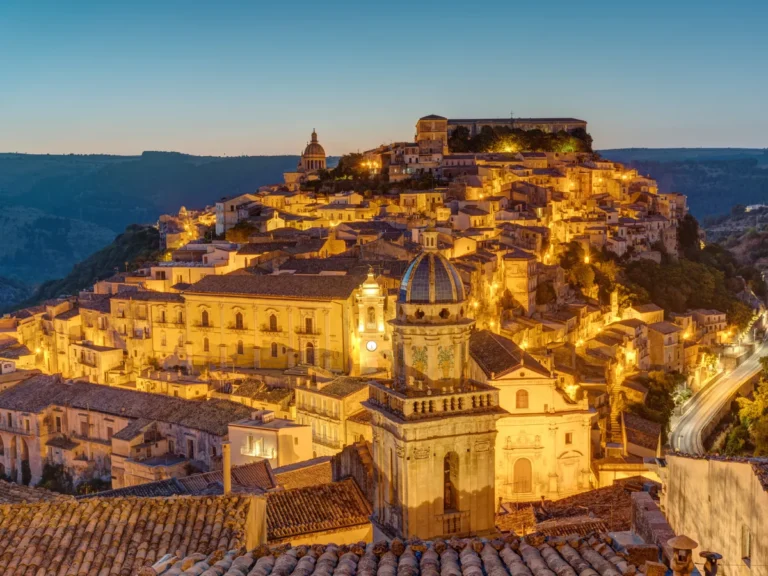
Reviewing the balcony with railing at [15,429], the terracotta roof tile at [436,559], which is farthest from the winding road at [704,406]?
the terracotta roof tile at [436,559]

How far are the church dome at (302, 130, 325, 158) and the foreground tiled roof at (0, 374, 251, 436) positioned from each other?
176 ft

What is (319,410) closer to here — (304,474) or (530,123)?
(304,474)

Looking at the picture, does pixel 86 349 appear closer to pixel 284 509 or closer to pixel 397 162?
pixel 284 509

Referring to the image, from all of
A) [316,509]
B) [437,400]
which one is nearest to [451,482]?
[437,400]

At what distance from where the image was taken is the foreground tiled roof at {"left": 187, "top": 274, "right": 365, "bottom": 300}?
1724 inches

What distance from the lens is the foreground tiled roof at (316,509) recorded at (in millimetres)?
20016

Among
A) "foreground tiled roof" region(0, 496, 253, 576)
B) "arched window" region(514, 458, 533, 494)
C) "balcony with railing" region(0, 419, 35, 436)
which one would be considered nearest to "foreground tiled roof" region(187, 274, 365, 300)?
"balcony with railing" region(0, 419, 35, 436)

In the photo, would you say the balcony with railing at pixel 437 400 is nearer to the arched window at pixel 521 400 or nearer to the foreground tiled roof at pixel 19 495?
the foreground tiled roof at pixel 19 495

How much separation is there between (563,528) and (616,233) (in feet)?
181

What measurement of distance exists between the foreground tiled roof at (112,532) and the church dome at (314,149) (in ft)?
274

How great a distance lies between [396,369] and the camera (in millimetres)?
19797

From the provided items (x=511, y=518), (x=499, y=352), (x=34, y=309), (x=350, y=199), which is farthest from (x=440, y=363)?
(x=350, y=199)

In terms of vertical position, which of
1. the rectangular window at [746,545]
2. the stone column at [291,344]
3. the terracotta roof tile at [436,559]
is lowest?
the stone column at [291,344]

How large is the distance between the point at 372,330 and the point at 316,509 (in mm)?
20547
